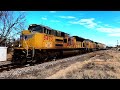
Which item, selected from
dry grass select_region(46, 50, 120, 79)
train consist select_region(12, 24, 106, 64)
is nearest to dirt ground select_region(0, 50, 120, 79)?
dry grass select_region(46, 50, 120, 79)

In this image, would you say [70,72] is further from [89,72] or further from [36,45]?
[36,45]

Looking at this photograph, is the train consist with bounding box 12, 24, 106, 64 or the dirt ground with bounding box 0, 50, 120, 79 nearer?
the dirt ground with bounding box 0, 50, 120, 79

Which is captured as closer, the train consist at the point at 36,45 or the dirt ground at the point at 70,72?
the dirt ground at the point at 70,72

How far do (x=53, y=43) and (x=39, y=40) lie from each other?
149 inches

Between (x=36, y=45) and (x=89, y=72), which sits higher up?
(x=36, y=45)

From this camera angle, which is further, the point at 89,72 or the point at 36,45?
the point at 36,45

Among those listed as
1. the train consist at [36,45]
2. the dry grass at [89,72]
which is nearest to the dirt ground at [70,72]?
the dry grass at [89,72]

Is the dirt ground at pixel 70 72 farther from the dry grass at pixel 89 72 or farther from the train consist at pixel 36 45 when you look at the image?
the train consist at pixel 36 45

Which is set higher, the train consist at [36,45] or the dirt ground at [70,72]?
the train consist at [36,45]

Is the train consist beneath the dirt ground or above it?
above

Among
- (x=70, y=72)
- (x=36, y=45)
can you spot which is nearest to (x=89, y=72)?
(x=70, y=72)

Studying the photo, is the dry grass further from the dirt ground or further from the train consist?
the train consist
